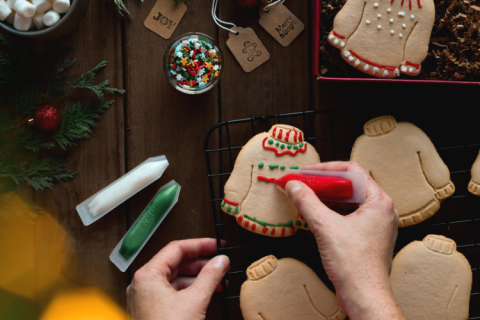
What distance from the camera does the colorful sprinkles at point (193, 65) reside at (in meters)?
1.18

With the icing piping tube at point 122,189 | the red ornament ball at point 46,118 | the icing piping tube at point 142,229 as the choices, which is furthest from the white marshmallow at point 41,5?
the icing piping tube at point 142,229

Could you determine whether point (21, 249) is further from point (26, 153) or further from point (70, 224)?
point (26, 153)

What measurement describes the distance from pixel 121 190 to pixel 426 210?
1.02 meters

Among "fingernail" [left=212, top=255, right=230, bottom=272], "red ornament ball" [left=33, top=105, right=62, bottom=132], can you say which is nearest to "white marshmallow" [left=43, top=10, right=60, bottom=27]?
"red ornament ball" [left=33, top=105, right=62, bottom=132]

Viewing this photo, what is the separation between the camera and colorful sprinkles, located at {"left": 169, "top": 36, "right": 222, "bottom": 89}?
118cm

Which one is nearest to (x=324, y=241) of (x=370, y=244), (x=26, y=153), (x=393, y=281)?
(x=370, y=244)

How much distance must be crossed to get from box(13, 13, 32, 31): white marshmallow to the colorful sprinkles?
1.48 feet

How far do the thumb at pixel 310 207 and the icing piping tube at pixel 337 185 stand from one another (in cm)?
5

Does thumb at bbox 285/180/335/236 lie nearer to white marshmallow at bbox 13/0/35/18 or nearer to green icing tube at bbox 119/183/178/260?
green icing tube at bbox 119/183/178/260

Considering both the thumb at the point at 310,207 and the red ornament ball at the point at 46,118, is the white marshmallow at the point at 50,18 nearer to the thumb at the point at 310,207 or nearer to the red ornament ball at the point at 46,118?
the red ornament ball at the point at 46,118

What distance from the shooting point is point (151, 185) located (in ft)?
4.16

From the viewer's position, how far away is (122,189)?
121 centimetres

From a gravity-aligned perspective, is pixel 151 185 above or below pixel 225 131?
below

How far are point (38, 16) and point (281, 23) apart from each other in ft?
2.63
